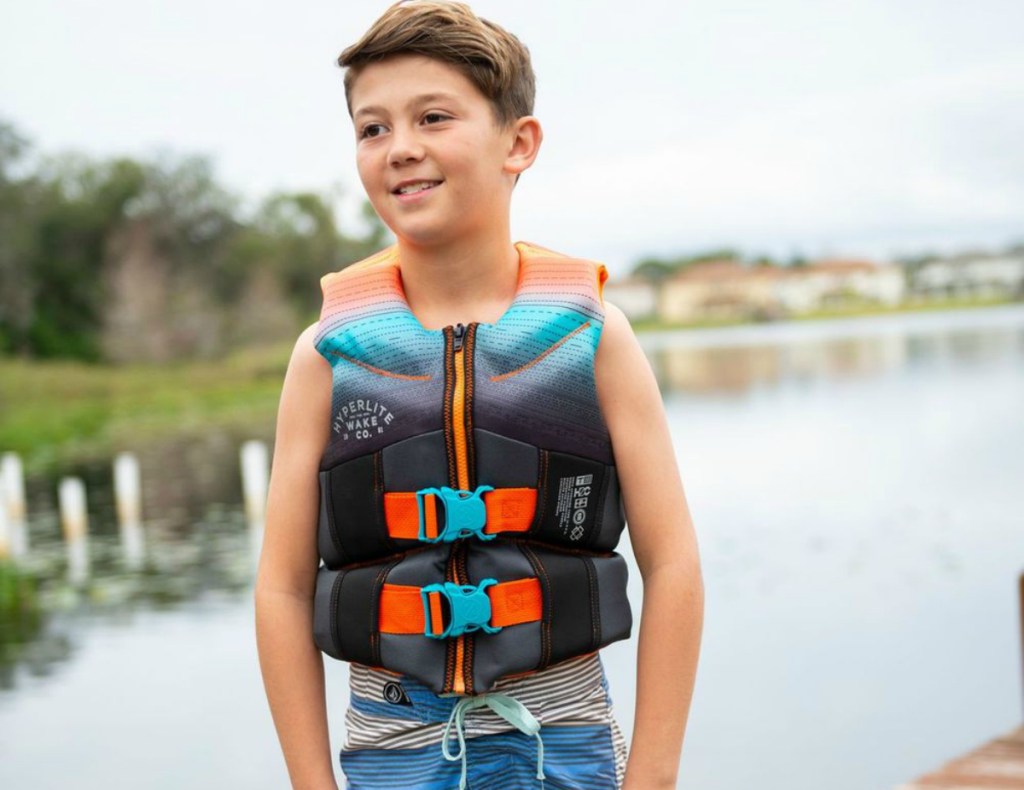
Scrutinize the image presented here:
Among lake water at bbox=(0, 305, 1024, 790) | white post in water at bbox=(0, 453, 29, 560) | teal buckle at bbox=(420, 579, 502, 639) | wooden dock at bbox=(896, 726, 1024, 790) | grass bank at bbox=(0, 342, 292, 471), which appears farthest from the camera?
grass bank at bbox=(0, 342, 292, 471)

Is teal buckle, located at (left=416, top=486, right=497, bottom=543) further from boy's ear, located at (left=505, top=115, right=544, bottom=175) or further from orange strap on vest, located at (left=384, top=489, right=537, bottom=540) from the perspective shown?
boy's ear, located at (left=505, top=115, right=544, bottom=175)

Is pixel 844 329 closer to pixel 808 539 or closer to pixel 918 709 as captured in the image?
pixel 808 539

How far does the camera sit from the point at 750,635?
14.0 m

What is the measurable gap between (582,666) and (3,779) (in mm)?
9700

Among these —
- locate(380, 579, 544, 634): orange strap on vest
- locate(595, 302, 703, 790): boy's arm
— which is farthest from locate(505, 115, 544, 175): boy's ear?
locate(380, 579, 544, 634): orange strap on vest

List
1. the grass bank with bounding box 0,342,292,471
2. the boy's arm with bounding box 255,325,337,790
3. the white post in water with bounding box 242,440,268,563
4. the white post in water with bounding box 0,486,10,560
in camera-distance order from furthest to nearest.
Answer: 1. the grass bank with bounding box 0,342,292,471
2. the white post in water with bounding box 242,440,268,563
3. the white post in water with bounding box 0,486,10,560
4. the boy's arm with bounding box 255,325,337,790

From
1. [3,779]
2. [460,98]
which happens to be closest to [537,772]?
[460,98]

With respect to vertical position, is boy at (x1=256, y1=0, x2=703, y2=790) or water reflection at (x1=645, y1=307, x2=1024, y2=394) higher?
boy at (x1=256, y1=0, x2=703, y2=790)

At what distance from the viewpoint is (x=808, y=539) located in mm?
18391

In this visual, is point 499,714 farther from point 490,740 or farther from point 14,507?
point 14,507

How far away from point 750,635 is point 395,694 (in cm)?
1254

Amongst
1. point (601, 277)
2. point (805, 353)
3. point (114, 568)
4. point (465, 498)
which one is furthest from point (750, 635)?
point (805, 353)

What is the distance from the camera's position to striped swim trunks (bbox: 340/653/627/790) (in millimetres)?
1896

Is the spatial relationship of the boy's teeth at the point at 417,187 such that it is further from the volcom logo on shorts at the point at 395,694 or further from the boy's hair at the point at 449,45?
the volcom logo on shorts at the point at 395,694
